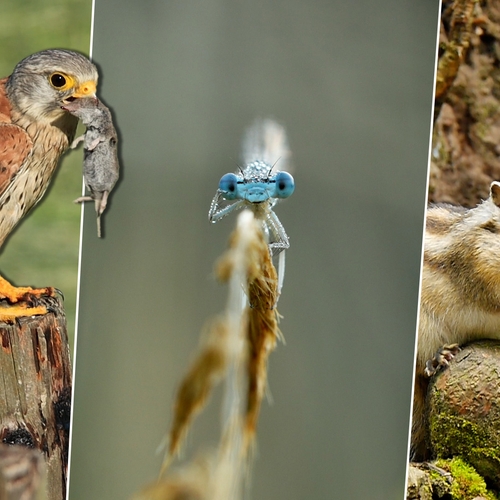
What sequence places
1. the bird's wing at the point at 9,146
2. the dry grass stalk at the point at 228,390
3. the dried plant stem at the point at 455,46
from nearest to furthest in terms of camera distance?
the bird's wing at the point at 9,146
the dry grass stalk at the point at 228,390
the dried plant stem at the point at 455,46

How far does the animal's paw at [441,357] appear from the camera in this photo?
1.62m

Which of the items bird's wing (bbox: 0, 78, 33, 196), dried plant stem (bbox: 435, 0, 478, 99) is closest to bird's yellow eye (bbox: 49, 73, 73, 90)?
bird's wing (bbox: 0, 78, 33, 196)

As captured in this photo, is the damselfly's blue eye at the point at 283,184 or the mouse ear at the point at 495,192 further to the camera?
the mouse ear at the point at 495,192

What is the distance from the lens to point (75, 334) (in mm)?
1540

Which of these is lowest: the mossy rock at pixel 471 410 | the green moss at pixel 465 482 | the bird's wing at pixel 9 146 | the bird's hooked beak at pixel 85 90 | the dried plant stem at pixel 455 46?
the green moss at pixel 465 482

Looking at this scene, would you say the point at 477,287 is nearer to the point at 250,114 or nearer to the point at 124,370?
the point at 250,114

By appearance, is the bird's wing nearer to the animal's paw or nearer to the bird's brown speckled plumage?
the bird's brown speckled plumage

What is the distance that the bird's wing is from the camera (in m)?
1.43

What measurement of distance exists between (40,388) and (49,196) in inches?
18.7

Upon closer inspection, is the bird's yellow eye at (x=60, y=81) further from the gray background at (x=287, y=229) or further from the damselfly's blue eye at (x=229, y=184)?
the damselfly's blue eye at (x=229, y=184)

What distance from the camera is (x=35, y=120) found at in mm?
1469

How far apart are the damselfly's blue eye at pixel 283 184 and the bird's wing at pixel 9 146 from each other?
1.99 feet

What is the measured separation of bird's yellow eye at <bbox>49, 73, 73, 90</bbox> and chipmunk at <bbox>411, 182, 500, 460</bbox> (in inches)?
39.6


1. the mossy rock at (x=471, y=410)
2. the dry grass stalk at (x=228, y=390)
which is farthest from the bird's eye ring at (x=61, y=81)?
the mossy rock at (x=471, y=410)
